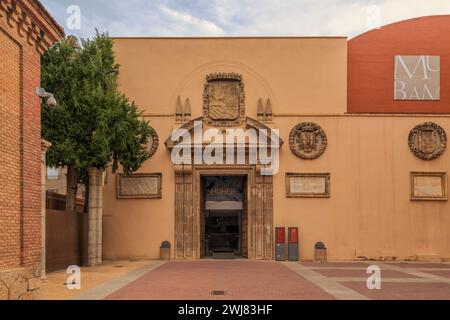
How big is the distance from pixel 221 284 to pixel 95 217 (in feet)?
30.9

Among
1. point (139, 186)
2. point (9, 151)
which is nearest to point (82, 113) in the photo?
point (139, 186)

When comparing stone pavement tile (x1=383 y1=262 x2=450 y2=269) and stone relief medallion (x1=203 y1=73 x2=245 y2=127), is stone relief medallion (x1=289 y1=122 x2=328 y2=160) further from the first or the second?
stone pavement tile (x1=383 y1=262 x2=450 y2=269)

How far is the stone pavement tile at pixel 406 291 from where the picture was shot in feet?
43.0

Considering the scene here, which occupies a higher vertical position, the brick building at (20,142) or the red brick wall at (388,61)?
the red brick wall at (388,61)

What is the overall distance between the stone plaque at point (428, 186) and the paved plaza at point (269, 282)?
146 inches

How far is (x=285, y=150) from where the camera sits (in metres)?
25.7

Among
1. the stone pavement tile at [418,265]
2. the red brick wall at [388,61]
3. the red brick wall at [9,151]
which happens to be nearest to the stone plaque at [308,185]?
the red brick wall at [388,61]

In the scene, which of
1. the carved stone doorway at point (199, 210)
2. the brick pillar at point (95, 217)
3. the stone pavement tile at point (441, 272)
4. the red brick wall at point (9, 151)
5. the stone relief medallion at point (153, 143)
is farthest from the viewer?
the stone relief medallion at point (153, 143)

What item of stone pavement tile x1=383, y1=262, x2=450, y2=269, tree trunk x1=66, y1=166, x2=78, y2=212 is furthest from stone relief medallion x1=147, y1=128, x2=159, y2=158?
stone pavement tile x1=383, y1=262, x2=450, y2=269

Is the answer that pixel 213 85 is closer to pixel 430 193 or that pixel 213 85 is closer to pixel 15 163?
pixel 430 193

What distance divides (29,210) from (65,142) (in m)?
8.75

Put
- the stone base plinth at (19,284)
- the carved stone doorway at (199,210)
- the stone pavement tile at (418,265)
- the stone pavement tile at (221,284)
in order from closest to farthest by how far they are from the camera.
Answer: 1. the stone base plinth at (19,284)
2. the stone pavement tile at (221,284)
3. the stone pavement tile at (418,265)
4. the carved stone doorway at (199,210)

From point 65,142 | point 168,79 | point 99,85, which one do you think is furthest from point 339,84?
point 65,142

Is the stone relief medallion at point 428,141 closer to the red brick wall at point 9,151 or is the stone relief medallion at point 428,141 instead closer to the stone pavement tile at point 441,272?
the stone pavement tile at point 441,272
